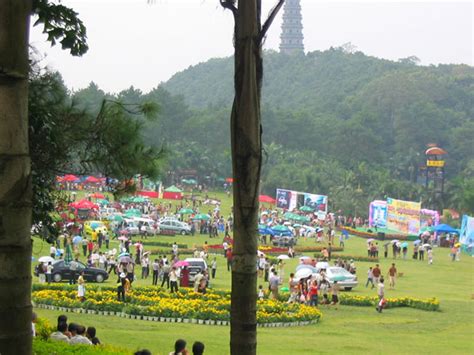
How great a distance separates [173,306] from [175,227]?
95.4ft

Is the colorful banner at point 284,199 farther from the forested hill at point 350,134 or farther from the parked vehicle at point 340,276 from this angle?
the parked vehicle at point 340,276

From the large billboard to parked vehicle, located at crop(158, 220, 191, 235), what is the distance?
16545 millimetres

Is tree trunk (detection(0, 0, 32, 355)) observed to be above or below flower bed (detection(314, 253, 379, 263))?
above

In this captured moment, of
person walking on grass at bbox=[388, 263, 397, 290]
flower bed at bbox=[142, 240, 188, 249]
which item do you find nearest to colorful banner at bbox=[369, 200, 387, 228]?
flower bed at bbox=[142, 240, 188, 249]

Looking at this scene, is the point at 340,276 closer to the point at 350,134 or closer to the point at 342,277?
the point at 342,277

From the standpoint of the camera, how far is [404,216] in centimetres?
5647

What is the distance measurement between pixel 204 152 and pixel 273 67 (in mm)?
92633

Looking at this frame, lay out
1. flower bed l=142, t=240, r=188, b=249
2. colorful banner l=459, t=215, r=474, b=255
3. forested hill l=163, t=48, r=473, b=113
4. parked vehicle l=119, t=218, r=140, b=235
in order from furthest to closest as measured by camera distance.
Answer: forested hill l=163, t=48, r=473, b=113, colorful banner l=459, t=215, r=474, b=255, parked vehicle l=119, t=218, r=140, b=235, flower bed l=142, t=240, r=188, b=249

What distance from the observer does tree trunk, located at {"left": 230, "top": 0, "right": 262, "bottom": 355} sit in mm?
6695

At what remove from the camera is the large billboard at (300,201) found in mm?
66688

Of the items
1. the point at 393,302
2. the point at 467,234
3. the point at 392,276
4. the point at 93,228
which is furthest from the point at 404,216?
the point at 393,302

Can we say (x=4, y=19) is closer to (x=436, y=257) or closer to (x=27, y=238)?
(x=27, y=238)

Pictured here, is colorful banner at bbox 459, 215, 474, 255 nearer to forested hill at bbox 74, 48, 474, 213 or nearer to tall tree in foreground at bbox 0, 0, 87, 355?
forested hill at bbox 74, 48, 474, 213

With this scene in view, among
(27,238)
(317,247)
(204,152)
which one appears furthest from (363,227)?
(27,238)
